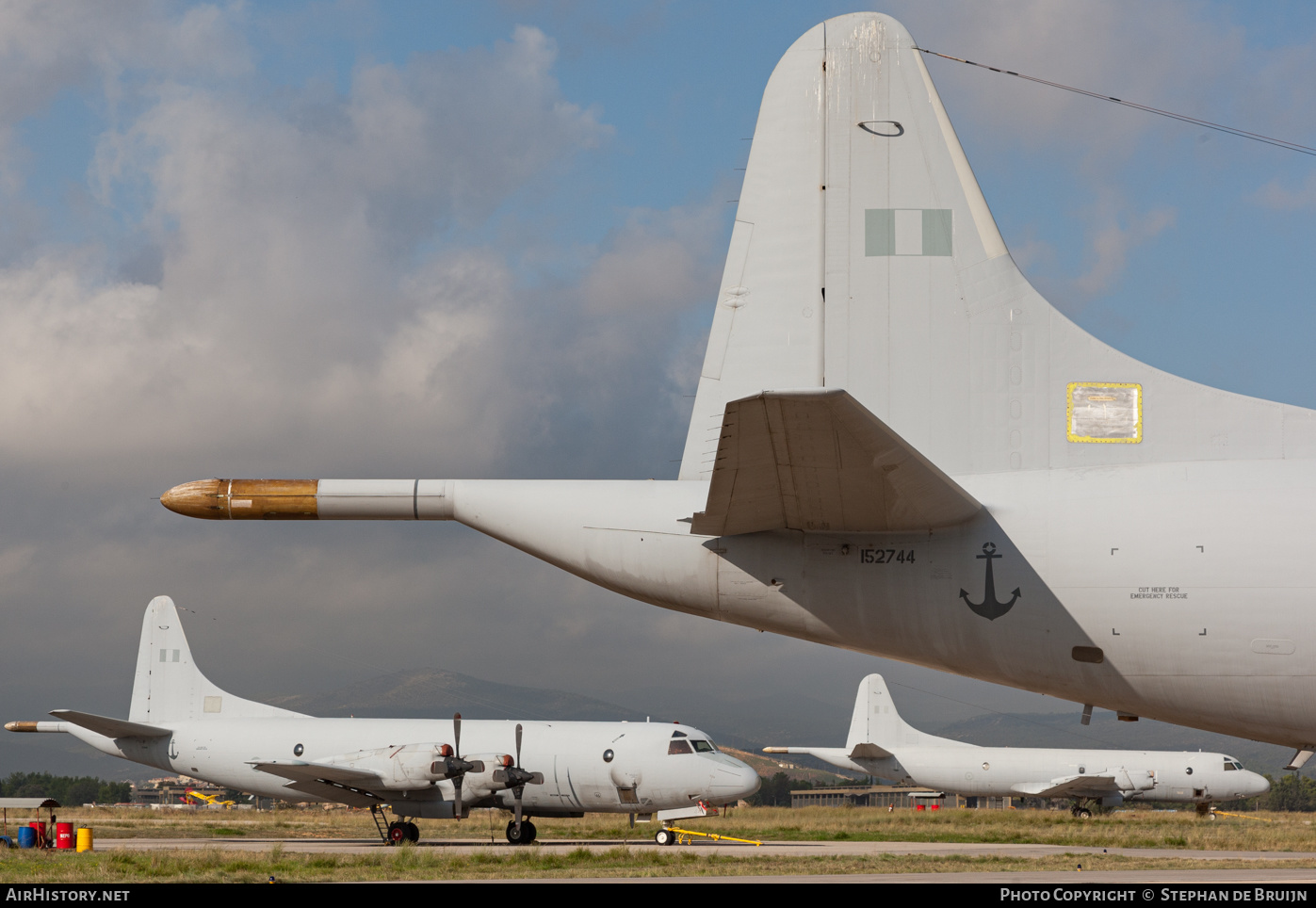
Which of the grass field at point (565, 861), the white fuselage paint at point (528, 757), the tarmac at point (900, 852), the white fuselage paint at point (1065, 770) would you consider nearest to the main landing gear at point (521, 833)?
the tarmac at point (900, 852)

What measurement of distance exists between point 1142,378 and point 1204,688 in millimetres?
Answer: 2270

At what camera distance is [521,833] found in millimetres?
25922

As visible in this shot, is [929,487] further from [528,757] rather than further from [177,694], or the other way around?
[177,694]

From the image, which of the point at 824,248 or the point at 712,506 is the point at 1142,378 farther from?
the point at 712,506

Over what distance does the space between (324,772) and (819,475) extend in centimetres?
2233

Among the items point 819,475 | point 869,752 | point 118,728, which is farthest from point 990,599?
point 869,752

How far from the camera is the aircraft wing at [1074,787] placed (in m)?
44.3

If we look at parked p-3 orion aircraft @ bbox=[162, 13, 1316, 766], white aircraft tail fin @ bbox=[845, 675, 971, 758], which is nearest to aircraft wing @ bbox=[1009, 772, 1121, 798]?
white aircraft tail fin @ bbox=[845, 675, 971, 758]

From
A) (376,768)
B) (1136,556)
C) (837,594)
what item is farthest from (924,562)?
(376,768)

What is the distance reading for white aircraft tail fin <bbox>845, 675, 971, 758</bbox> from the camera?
49281 mm

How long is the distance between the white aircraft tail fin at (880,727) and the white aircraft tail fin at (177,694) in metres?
28.0

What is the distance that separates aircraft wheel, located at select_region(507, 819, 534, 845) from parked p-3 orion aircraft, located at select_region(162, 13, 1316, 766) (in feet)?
64.7

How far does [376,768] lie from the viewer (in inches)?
1017

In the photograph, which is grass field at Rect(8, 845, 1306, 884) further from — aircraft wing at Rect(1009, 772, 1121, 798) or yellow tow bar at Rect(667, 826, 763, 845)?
aircraft wing at Rect(1009, 772, 1121, 798)
